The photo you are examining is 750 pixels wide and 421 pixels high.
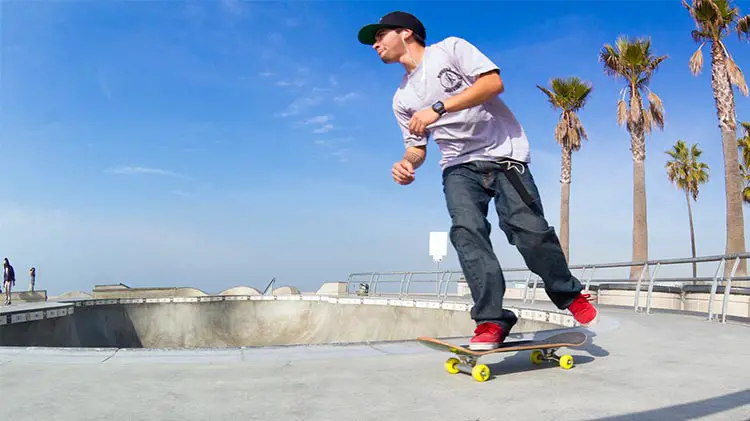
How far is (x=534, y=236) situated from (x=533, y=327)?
7241mm

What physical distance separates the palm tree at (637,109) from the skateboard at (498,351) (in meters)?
22.1

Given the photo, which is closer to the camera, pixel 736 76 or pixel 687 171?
pixel 736 76

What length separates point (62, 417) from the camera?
6.55 ft

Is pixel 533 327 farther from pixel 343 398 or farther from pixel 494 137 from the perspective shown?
pixel 343 398

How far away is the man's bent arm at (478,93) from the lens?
9.76 feet

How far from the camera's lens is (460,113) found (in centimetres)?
320

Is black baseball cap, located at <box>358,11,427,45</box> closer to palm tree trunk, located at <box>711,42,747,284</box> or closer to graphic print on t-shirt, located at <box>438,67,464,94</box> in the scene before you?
graphic print on t-shirt, located at <box>438,67,464,94</box>

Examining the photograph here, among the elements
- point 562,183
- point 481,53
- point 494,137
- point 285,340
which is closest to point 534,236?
point 494,137

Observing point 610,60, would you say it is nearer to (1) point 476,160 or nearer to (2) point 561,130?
(2) point 561,130

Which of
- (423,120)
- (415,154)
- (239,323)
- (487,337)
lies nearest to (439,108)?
(423,120)

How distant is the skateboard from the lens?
2.81 meters

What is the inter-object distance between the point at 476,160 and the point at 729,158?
65.7 feet

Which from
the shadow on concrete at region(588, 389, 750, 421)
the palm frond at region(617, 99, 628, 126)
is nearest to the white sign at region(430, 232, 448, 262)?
the palm frond at region(617, 99, 628, 126)

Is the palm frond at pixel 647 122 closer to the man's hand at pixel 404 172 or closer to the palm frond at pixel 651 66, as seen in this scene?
the palm frond at pixel 651 66
